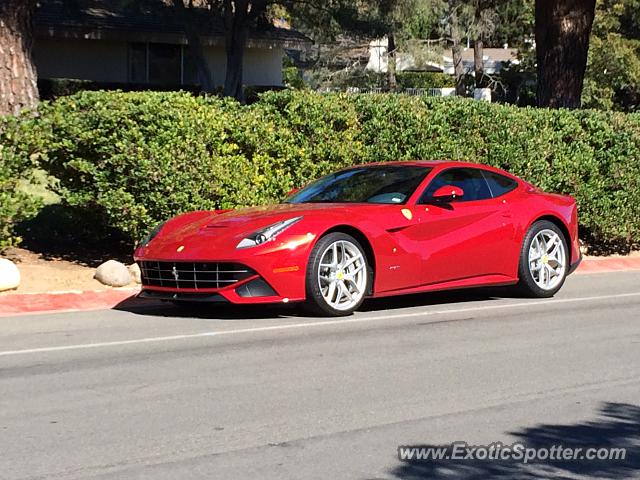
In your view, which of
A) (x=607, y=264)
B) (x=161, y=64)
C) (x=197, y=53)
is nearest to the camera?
(x=607, y=264)

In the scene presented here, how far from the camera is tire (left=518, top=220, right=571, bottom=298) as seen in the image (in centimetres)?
1186

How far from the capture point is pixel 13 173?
39.8 feet

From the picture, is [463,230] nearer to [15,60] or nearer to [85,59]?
[15,60]

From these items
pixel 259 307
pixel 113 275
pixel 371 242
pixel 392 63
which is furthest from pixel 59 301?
pixel 392 63

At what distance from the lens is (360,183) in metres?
11.5

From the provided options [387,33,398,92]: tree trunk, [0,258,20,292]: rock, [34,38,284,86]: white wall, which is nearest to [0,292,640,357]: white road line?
[0,258,20,292]: rock

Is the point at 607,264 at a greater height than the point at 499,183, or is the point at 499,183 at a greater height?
the point at 499,183

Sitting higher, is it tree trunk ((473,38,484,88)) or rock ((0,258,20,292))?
tree trunk ((473,38,484,88))

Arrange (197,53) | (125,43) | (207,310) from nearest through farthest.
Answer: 1. (207,310)
2. (197,53)
3. (125,43)

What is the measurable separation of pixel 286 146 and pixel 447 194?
3346mm

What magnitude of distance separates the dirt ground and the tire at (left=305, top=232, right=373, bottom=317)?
9.72 feet

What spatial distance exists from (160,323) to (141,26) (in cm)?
2758

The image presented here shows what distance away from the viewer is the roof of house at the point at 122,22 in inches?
1330

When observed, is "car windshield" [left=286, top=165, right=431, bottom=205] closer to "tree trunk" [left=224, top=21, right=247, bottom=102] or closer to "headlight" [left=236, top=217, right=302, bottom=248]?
"headlight" [left=236, top=217, right=302, bottom=248]
